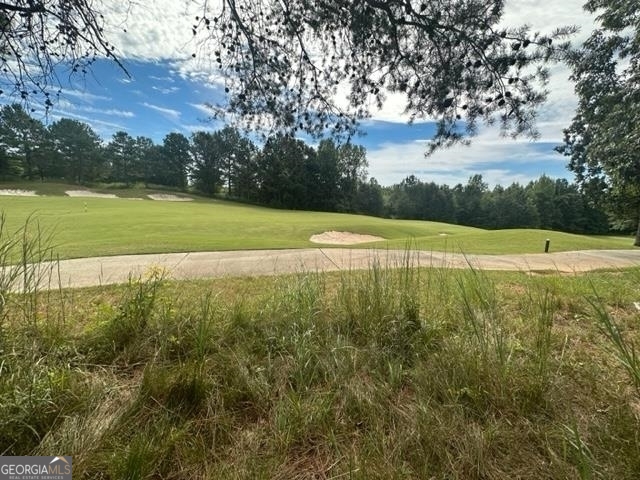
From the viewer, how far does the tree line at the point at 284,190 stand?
44875 millimetres

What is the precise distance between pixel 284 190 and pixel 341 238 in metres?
23.3

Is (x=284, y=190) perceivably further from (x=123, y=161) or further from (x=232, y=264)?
(x=123, y=161)

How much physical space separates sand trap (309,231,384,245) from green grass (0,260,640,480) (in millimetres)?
13376

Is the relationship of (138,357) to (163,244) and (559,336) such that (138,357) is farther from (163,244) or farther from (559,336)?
(163,244)

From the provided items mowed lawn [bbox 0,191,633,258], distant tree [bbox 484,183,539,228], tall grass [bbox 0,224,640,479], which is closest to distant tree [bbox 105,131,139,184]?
mowed lawn [bbox 0,191,633,258]

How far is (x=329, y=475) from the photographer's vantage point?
136 centimetres

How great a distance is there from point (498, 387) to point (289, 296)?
1914 millimetres

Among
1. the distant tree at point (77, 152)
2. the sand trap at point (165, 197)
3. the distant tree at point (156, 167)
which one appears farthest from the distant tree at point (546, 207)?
the distant tree at point (77, 152)

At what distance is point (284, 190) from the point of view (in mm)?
38719

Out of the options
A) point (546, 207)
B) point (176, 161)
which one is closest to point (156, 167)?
point (176, 161)

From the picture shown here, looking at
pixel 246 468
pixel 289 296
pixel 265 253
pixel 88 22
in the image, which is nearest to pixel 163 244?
pixel 265 253

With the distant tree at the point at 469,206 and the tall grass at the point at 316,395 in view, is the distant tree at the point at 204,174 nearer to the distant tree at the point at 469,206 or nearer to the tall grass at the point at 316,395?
the distant tree at the point at 469,206

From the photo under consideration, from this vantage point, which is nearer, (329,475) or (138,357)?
(329,475)

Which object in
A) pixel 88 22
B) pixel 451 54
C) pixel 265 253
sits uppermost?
pixel 88 22
